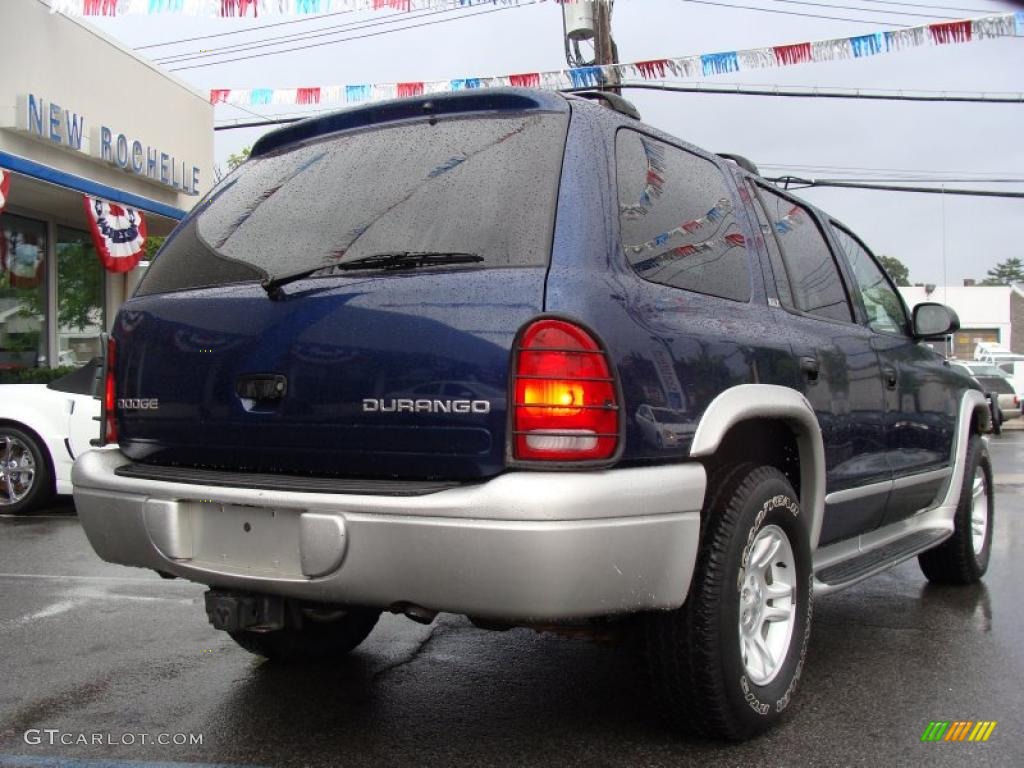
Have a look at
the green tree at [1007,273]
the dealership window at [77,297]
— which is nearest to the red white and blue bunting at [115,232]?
the dealership window at [77,297]

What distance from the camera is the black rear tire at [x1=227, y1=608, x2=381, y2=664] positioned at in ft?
12.4

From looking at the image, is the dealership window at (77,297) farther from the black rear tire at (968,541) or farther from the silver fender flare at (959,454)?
the silver fender flare at (959,454)

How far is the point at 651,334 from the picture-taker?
2.74m

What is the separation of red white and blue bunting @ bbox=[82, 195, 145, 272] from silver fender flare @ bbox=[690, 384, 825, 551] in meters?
10.5

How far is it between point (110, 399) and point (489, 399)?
4.97 feet

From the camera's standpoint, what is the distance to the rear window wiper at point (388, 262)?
2748 millimetres

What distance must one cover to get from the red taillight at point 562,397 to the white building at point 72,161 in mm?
9780

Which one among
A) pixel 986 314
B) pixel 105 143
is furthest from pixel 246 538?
pixel 986 314

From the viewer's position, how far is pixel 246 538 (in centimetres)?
280

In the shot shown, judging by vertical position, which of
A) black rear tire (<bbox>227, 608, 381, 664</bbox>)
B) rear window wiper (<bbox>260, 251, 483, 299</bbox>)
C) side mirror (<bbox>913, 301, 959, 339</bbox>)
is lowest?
black rear tire (<bbox>227, 608, 381, 664</bbox>)

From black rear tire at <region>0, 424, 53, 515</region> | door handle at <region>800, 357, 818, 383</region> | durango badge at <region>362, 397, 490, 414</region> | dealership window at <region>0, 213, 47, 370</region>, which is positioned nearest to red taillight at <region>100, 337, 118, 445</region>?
durango badge at <region>362, 397, 490, 414</region>

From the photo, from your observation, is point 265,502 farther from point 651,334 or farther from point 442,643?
point 442,643

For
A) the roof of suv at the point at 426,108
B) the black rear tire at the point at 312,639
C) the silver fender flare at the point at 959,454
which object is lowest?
the black rear tire at the point at 312,639
